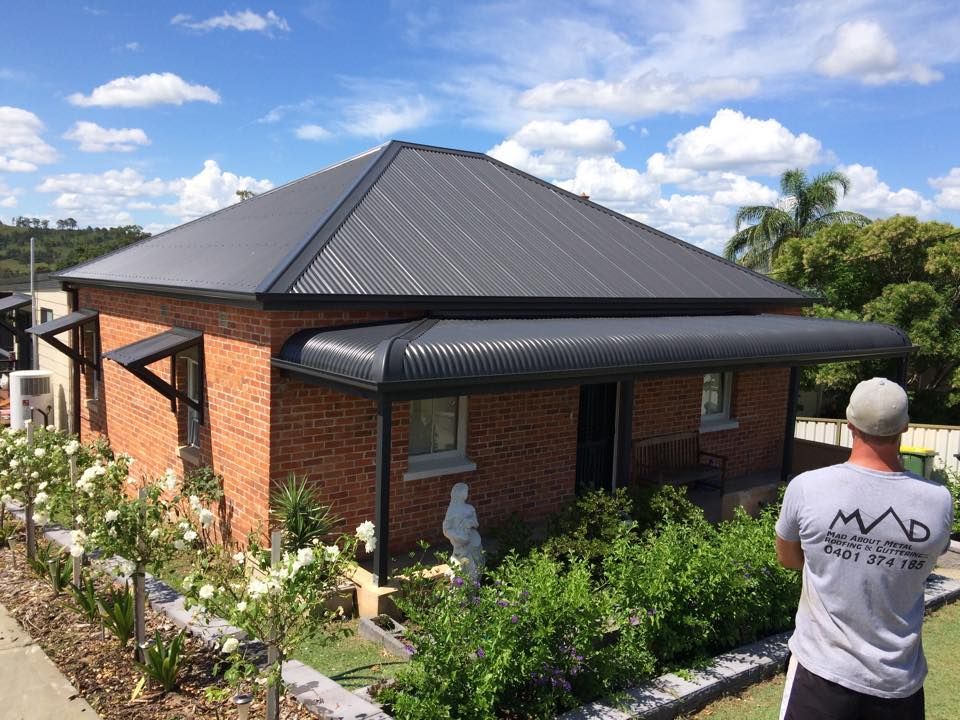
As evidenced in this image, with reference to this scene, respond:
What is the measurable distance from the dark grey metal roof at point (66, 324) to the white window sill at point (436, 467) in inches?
246

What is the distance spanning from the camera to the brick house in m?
6.94

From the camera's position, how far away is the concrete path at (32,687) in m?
4.97

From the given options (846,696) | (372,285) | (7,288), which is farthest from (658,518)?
(7,288)

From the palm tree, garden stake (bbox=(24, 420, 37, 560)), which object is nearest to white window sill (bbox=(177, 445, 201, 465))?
garden stake (bbox=(24, 420, 37, 560))

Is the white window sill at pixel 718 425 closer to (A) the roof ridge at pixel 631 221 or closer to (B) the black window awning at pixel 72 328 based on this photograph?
(A) the roof ridge at pixel 631 221

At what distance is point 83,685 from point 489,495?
4317 mm

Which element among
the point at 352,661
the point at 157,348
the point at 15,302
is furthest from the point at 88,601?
the point at 15,302

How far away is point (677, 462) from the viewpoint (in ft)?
33.5

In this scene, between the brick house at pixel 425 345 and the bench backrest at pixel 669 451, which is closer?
the brick house at pixel 425 345

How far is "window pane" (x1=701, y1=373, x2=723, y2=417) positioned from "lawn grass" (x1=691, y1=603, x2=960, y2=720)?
4.97 m

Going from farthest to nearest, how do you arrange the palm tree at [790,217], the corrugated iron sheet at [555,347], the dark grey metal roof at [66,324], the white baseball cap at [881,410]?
the palm tree at [790,217], the dark grey metal roof at [66,324], the corrugated iron sheet at [555,347], the white baseball cap at [881,410]

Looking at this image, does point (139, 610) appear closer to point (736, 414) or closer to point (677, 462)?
point (677, 462)

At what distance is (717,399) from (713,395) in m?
0.10

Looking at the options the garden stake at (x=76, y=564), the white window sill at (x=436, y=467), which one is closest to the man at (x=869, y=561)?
the white window sill at (x=436, y=467)
